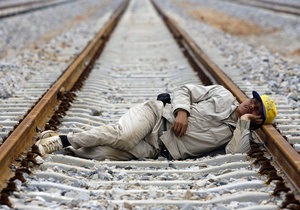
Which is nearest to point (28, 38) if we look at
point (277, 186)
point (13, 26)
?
point (13, 26)

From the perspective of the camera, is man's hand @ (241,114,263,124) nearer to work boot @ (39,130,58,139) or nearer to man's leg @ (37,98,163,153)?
man's leg @ (37,98,163,153)

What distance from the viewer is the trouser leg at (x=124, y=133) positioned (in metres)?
4.98

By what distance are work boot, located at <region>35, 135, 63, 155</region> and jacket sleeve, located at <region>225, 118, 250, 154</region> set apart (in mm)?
1494

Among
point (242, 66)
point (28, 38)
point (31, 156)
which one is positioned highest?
point (31, 156)

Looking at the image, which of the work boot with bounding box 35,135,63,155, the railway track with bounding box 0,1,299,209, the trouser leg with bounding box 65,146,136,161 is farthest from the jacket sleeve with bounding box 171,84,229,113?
the work boot with bounding box 35,135,63,155

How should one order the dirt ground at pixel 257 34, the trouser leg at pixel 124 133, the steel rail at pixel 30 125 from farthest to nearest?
the dirt ground at pixel 257 34, the trouser leg at pixel 124 133, the steel rail at pixel 30 125

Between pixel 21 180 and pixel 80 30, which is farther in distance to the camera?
pixel 80 30

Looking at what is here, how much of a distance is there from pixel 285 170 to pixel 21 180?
190cm

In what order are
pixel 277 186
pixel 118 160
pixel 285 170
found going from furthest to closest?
pixel 118 160 < pixel 285 170 < pixel 277 186

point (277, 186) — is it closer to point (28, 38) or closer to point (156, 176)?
point (156, 176)

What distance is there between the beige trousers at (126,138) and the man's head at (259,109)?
738 mm

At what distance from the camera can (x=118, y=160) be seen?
5094mm

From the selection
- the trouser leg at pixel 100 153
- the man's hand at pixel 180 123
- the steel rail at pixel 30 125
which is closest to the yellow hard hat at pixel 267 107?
the man's hand at pixel 180 123

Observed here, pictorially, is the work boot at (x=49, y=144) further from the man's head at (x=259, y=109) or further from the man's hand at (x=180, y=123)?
the man's head at (x=259, y=109)
